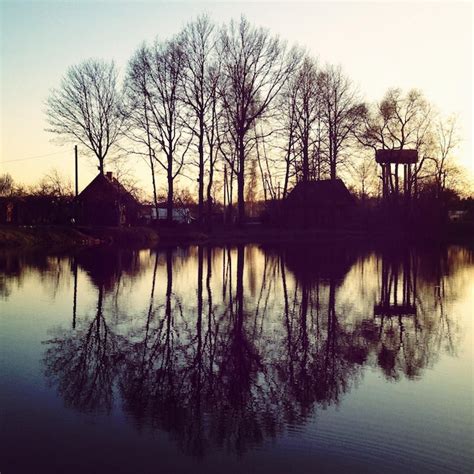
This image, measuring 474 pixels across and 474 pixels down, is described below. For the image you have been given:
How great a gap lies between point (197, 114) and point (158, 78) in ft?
13.5

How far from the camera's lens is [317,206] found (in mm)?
58062

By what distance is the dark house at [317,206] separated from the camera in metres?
56.3

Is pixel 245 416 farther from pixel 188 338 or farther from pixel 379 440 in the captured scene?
pixel 188 338

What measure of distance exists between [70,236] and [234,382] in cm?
3346

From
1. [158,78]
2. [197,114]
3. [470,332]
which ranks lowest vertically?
[470,332]

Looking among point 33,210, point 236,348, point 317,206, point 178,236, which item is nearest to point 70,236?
point 33,210

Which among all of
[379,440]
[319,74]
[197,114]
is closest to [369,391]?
[379,440]

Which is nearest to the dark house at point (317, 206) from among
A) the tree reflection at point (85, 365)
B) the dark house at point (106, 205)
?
the dark house at point (106, 205)

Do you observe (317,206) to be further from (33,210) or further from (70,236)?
(33,210)

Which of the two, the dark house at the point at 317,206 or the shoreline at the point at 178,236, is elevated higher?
the dark house at the point at 317,206

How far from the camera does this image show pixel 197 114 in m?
45.0

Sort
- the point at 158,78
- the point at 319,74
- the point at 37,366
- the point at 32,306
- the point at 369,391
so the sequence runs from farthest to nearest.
→ the point at 319,74 < the point at 158,78 < the point at 32,306 < the point at 37,366 < the point at 369,391

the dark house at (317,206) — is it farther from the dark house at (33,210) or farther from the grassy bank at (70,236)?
the dark house at (33,210)

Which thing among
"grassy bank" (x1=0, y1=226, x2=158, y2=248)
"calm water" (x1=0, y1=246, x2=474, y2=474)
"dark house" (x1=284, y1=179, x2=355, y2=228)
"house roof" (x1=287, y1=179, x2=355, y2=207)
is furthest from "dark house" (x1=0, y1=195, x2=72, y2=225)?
"calm water" (x1=0, y1=246, x2=474, y2=474)
